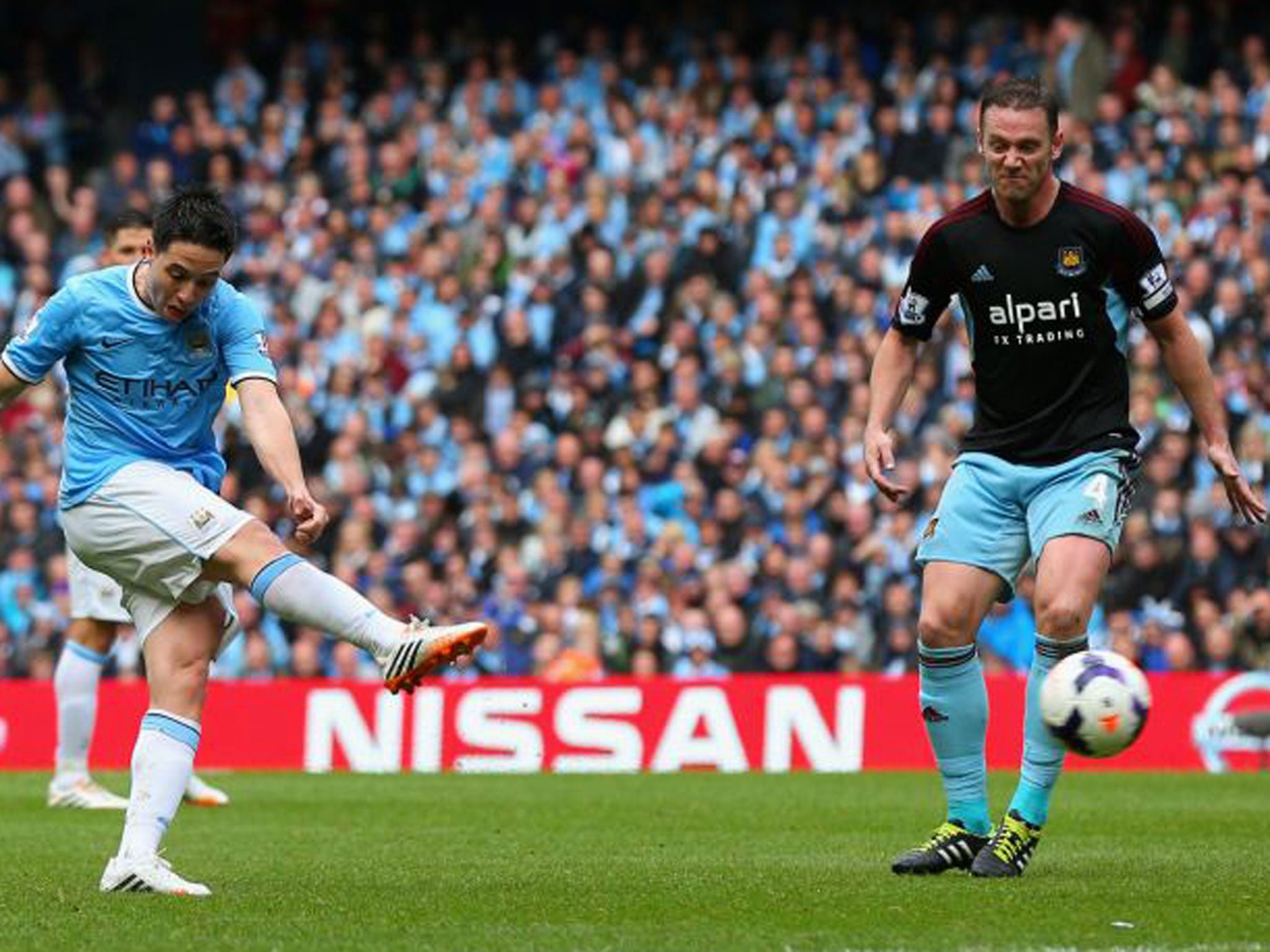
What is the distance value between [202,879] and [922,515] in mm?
11543

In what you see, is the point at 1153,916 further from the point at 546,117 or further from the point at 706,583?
Result: the point at 546,117

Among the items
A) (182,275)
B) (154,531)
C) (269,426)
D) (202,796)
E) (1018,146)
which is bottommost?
(202,796)

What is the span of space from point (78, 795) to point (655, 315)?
1061 centimetres

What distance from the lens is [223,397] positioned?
8656 mm

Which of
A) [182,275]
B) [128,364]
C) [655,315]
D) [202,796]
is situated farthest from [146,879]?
[655,315]

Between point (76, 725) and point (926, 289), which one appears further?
point (76, 725)

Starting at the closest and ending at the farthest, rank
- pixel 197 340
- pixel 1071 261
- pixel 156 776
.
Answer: pixel 156 776 → pixel 197 340 → pixel 1071 261

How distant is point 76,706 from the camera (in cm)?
1279

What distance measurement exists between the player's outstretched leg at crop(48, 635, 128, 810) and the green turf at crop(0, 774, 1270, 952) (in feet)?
0.69

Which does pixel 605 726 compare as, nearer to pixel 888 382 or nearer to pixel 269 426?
pixel 888 382

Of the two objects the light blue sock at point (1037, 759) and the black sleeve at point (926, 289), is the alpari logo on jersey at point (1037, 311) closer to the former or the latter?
the black sleeve at point (926, 289)

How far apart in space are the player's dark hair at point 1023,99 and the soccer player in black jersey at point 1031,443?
0.02m

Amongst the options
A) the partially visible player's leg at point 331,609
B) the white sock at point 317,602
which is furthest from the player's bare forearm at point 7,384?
the white sock at point 317,602

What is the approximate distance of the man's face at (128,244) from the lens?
39.1ft
